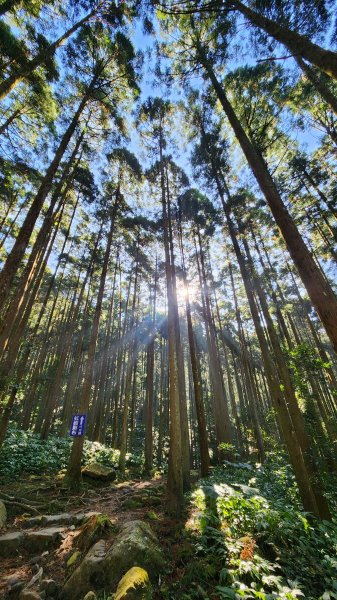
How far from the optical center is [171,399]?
6.67 m

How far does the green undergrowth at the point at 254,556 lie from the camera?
240cm

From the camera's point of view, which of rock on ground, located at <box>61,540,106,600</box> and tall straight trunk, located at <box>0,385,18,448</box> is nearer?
rock on ground, located at <box>61,540,106,600</box>

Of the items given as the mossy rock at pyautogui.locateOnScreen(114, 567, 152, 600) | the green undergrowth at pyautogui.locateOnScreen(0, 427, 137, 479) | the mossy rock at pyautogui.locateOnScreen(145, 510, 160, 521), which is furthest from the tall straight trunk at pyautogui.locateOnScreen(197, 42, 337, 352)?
the green undergrowth at pyautogui.locateOnScreen(0, 427, 137, 479)

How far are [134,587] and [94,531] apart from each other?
204 centimetres

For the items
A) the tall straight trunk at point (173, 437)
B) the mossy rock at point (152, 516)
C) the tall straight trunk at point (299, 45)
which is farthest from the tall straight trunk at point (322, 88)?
the mossy rock at point (152, 516)

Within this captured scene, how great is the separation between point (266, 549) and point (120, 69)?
46.7 feet

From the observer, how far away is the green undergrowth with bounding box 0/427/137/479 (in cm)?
841

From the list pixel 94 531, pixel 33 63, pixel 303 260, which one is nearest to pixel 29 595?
pixel 94 531

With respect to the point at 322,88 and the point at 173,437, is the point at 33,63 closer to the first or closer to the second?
the point at 322,88

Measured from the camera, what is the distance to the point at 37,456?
9516 mm

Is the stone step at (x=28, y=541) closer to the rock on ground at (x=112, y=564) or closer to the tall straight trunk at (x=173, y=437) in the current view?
the rock on ground at (x=112, y=564)

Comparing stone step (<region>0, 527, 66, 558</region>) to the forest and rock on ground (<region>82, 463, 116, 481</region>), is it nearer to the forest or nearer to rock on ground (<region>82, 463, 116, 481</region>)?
the forest

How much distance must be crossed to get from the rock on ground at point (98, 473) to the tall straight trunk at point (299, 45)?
40.8 ft

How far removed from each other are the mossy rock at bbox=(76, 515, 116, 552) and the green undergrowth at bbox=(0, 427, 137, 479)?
5.11 m
